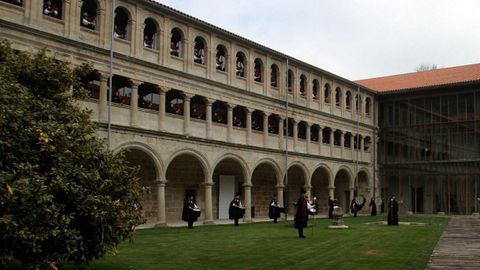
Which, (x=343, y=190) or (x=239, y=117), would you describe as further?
(x=343, y=190)

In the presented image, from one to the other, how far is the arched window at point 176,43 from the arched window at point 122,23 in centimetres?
263

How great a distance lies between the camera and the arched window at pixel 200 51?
26.9 metres

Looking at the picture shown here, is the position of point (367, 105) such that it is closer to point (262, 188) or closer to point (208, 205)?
Result: point (262, 188)

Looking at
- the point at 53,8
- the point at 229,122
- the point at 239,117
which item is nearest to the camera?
the point at 53,8

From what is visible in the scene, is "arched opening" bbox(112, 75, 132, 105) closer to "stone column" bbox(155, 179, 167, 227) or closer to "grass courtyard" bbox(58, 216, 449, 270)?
"stone column" bbox(155, 179, 167, 227)

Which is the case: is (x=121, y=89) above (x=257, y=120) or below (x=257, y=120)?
above

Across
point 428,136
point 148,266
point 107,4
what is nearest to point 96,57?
point 107,4

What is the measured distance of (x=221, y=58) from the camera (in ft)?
93.9

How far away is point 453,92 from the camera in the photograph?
3950 centimetres

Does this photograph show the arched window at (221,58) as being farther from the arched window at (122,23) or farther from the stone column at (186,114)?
the arched window at (122,23)

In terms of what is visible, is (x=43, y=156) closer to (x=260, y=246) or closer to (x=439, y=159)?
(x=260, y=246)

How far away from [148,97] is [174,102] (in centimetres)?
163

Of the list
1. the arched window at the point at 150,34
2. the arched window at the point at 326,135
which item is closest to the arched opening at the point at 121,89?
the arched window at the point at 150,34

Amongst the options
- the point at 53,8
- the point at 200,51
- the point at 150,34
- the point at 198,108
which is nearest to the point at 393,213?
the point at 198,108
